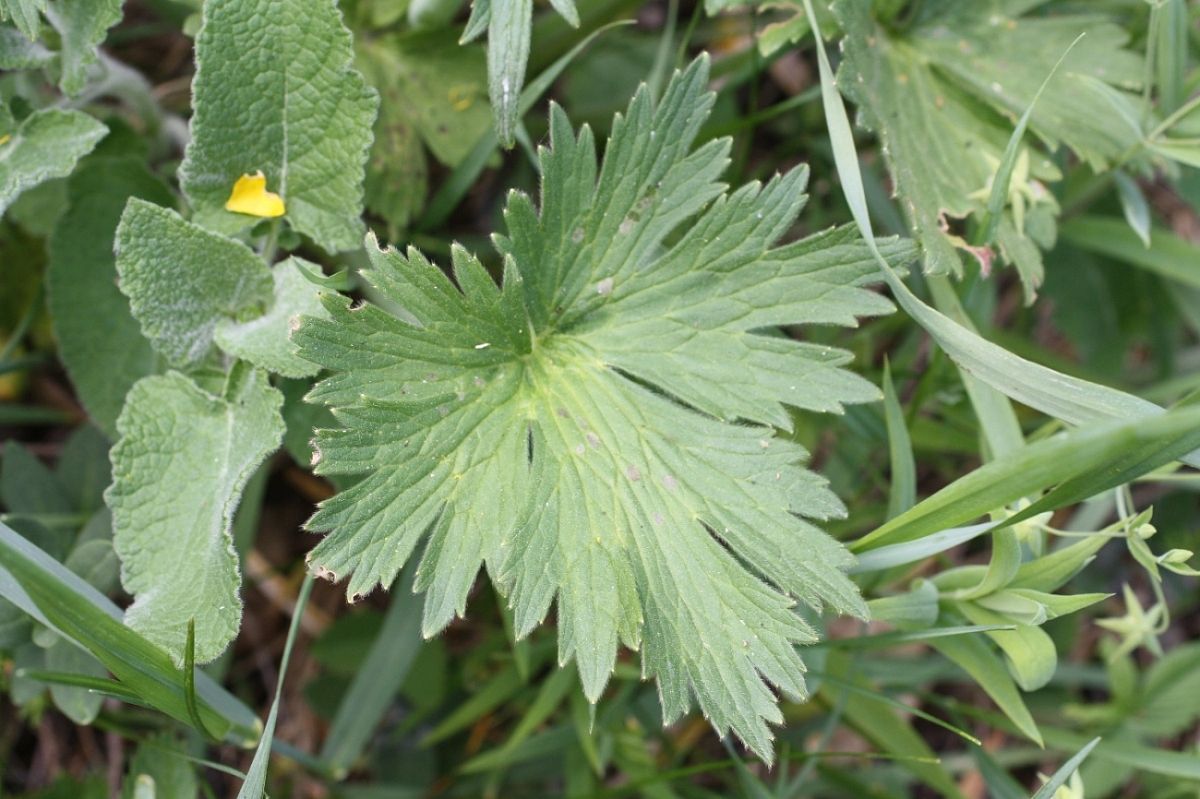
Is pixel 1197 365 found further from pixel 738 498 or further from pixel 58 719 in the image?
pixel 58 719

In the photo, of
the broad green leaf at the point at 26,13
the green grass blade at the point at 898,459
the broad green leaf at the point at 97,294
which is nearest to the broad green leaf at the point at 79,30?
the broad green leaf at the point at 26,13

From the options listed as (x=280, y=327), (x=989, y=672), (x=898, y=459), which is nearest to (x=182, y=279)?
(x=280, y=327)

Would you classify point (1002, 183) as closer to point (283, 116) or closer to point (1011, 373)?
point (1011, 373)

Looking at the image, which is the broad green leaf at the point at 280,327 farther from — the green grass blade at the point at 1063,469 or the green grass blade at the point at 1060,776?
the green grass blade at the point at 1060,776

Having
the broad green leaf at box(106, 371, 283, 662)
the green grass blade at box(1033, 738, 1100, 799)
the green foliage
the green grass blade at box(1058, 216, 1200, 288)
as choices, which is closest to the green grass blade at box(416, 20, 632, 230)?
the green foliage

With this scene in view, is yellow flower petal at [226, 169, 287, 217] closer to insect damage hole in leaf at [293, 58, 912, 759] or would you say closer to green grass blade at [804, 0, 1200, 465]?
insect damage hole in leaf at [293, 58, 912, 759]

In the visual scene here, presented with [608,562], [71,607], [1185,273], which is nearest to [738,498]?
[608,562]
